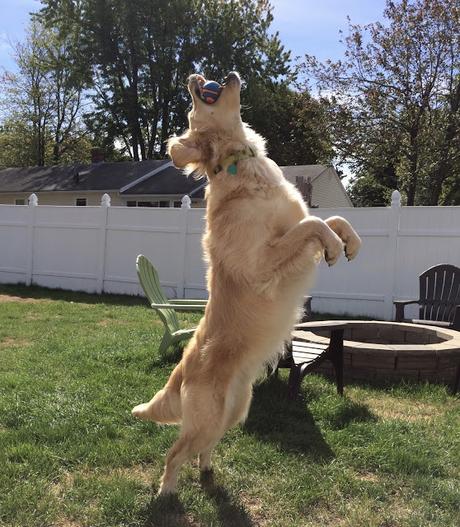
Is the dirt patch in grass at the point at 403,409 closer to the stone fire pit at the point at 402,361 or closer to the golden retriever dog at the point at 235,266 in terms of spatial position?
the stone fire pit at the point at 402,361

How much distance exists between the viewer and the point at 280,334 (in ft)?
9.87

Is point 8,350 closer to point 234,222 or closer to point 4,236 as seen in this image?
point 234,222

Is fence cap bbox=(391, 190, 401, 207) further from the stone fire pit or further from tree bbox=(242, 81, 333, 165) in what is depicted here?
tree bbox=(242, 81, 333, 165)

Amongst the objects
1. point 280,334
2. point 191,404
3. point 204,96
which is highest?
point 204,96

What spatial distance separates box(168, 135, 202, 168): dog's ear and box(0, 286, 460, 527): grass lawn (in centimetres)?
196

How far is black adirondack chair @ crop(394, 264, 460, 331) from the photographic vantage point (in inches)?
278

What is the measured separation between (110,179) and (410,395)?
862 inches

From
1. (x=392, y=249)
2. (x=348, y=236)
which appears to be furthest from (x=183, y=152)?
(x=392, y=249)

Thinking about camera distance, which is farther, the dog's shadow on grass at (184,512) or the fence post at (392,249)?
the fence post at (392,249)

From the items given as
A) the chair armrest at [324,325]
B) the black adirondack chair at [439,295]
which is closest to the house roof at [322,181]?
the black adirondack chair at [439,295]

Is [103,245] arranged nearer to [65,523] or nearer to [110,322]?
[110,322]

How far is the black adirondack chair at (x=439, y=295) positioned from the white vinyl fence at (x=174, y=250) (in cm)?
212

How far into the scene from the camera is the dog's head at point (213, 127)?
3.07 metres

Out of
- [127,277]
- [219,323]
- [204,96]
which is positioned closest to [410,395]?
[219,323]
